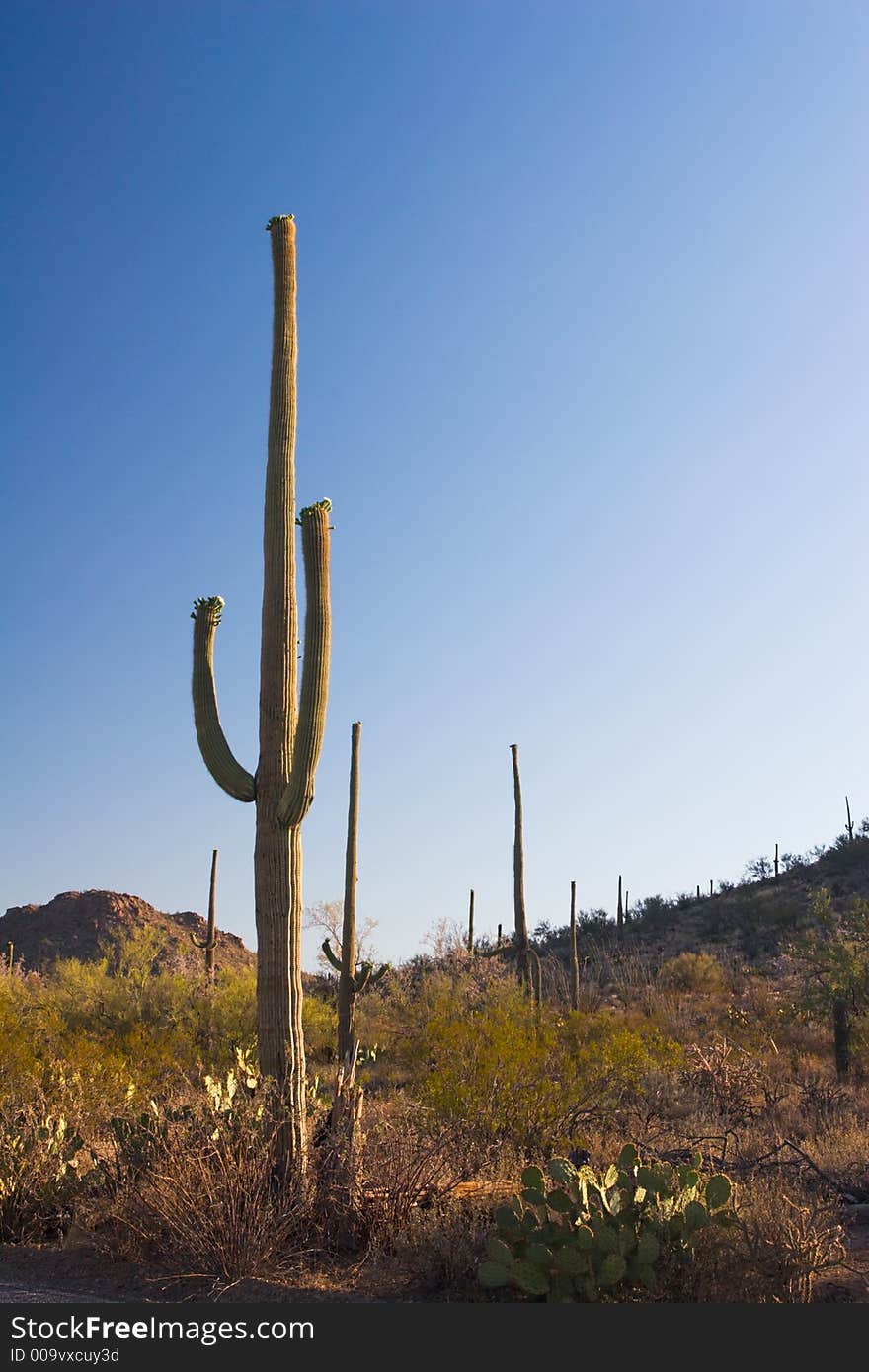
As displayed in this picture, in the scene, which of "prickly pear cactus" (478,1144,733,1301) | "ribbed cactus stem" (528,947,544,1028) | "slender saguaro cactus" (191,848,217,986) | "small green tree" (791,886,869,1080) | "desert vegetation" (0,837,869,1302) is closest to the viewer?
"prickly pear cactus" (478,1144,733,1301)

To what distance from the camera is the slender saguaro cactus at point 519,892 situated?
2327 cm

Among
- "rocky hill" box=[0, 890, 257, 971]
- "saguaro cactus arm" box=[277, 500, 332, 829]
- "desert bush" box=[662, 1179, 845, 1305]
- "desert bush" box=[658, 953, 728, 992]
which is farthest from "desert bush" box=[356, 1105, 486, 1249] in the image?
"rocky hill" box=[0, 890, 257, 971]

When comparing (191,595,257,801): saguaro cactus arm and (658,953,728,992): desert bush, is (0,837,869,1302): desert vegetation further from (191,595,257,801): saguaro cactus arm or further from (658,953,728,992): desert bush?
(658,953,728,992): desert bush

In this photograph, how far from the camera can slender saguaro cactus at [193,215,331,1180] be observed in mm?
8133

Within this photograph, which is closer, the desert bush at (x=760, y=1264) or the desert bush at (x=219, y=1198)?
the desert bush at (x=760, y=1264)

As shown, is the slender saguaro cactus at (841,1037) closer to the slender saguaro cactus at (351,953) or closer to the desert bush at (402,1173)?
the slender saguaro cactus at (351,953)

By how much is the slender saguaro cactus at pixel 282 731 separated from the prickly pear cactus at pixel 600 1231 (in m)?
1.86

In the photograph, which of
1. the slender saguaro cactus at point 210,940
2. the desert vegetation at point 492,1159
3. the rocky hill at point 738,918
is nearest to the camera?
the desert vegetation at point 492,1159

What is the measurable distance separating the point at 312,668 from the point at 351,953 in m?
11.8

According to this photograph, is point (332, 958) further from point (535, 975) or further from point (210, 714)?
point (210, 714)

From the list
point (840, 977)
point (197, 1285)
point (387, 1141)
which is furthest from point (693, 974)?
point (197, 1285)

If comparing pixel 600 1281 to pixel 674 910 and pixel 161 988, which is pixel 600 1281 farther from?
pixel 674 910

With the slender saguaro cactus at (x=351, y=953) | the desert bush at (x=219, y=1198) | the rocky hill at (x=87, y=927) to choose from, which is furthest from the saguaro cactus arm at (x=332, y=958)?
the rocky hill at (x=87, y=927)

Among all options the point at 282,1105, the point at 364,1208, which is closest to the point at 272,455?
Answer: the point at 282,1105
